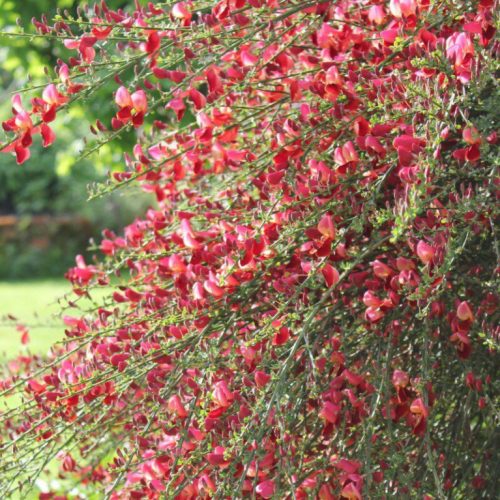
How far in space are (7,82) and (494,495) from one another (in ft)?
47.3

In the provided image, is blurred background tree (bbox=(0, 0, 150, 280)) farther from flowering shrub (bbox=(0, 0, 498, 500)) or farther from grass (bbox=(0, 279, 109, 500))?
flowering shrub (bbox=(0, 0, 498, 500))

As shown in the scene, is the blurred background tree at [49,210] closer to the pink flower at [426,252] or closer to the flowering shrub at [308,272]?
the flowering shrub at [308,272]

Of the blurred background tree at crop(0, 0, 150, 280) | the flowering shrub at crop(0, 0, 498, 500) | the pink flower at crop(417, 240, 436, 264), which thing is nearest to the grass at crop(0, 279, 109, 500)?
the blurred background tree at crop(0, 0, 150, 280)

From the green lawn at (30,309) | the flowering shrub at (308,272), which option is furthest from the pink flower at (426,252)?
the green lawn at (30,309)

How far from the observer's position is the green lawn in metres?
6.61

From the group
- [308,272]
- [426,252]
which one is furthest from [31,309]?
[426,252]

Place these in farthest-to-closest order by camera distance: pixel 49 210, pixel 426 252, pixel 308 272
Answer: pixel 49 210 < pixel 308 272 < pixel 426 252

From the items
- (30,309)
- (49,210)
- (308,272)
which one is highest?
(308,272)

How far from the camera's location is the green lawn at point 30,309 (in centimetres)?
661

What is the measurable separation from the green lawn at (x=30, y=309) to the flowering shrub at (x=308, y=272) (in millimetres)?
3967

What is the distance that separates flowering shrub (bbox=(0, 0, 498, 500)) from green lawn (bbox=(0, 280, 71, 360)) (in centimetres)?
397

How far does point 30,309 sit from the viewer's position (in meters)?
8.54

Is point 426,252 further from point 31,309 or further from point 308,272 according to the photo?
point 31,309

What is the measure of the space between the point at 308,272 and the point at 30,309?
23.7 feet
